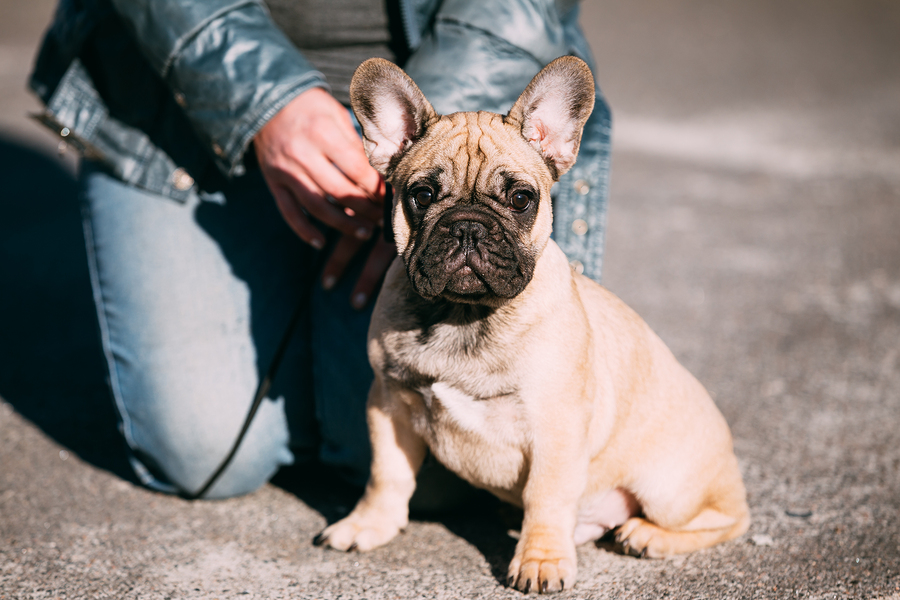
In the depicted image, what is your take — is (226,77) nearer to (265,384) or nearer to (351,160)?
(351,160)

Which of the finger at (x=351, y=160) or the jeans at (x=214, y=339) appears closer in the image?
the finger at (x=351, y=160)

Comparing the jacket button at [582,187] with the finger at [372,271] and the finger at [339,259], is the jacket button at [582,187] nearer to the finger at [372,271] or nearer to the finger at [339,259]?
the finger at [372,271]

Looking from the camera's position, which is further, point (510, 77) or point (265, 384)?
point (265, 384)

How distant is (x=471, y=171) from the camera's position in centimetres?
254

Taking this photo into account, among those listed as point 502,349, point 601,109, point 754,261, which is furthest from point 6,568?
point 754,261

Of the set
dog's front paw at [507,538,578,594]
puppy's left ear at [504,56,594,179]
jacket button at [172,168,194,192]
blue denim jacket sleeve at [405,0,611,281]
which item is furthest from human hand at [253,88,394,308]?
dog's front paw at [507,538,578,594]

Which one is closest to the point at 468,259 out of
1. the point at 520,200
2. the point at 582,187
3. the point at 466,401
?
the point at 520,200

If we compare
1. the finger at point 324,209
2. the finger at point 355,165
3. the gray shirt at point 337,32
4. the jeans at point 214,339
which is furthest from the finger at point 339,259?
the gray shirt at point 337,32

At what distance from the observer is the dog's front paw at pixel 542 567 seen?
2.60 meters

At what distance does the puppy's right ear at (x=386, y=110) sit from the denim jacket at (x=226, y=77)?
0.65 meters

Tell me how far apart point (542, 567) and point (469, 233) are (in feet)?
3.94

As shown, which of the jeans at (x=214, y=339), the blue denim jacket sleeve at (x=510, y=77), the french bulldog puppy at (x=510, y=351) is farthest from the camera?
the jeans at (x=214, y=339)

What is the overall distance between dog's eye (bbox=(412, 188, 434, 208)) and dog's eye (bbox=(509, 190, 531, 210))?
278 millimetres

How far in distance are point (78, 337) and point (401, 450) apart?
130 inches
